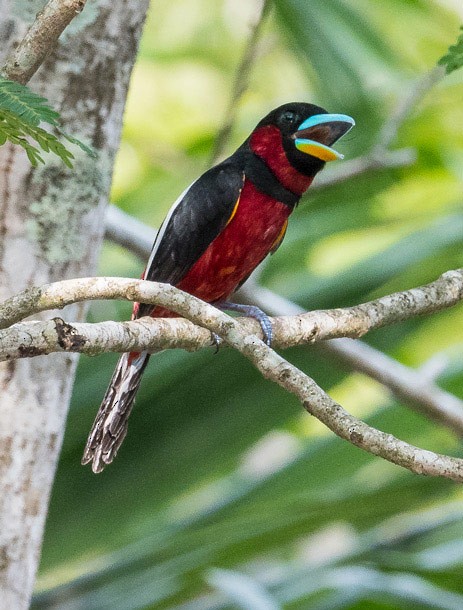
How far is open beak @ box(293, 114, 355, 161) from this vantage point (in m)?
3.26

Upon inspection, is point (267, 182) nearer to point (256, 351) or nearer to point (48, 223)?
point (48, 223)

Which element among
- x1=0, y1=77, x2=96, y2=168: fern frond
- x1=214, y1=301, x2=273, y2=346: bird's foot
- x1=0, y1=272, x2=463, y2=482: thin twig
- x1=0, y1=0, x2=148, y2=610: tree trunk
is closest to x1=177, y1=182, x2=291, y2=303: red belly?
x1=214, y1=301, x2=273, y2=346: bird's foot

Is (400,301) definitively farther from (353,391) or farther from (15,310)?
(353,391)

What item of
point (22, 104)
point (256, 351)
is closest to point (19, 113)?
point (22, 104)

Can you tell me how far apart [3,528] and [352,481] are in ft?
7.22

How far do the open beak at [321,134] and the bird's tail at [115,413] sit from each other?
88 cm

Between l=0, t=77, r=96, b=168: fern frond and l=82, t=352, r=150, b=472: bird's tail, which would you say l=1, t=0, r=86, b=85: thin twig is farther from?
l=82, t=352, r=150, b=472: bird's tail

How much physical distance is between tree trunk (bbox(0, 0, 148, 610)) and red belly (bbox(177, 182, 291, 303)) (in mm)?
Result: 744

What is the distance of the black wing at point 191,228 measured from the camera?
10.8 ft

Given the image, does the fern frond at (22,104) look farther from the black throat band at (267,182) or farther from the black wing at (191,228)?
the black throat band at (267,182)

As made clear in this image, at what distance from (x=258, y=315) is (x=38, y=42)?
1268 millimetres

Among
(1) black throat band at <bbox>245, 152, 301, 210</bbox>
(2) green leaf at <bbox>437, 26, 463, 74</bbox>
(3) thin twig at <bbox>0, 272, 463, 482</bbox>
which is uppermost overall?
(1) black throat band at <bbox>245, 152, 301, 210</bbox>

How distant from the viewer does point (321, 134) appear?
343 cm

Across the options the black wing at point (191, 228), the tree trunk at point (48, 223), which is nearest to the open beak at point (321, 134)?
the black wing at point (191, 228)
